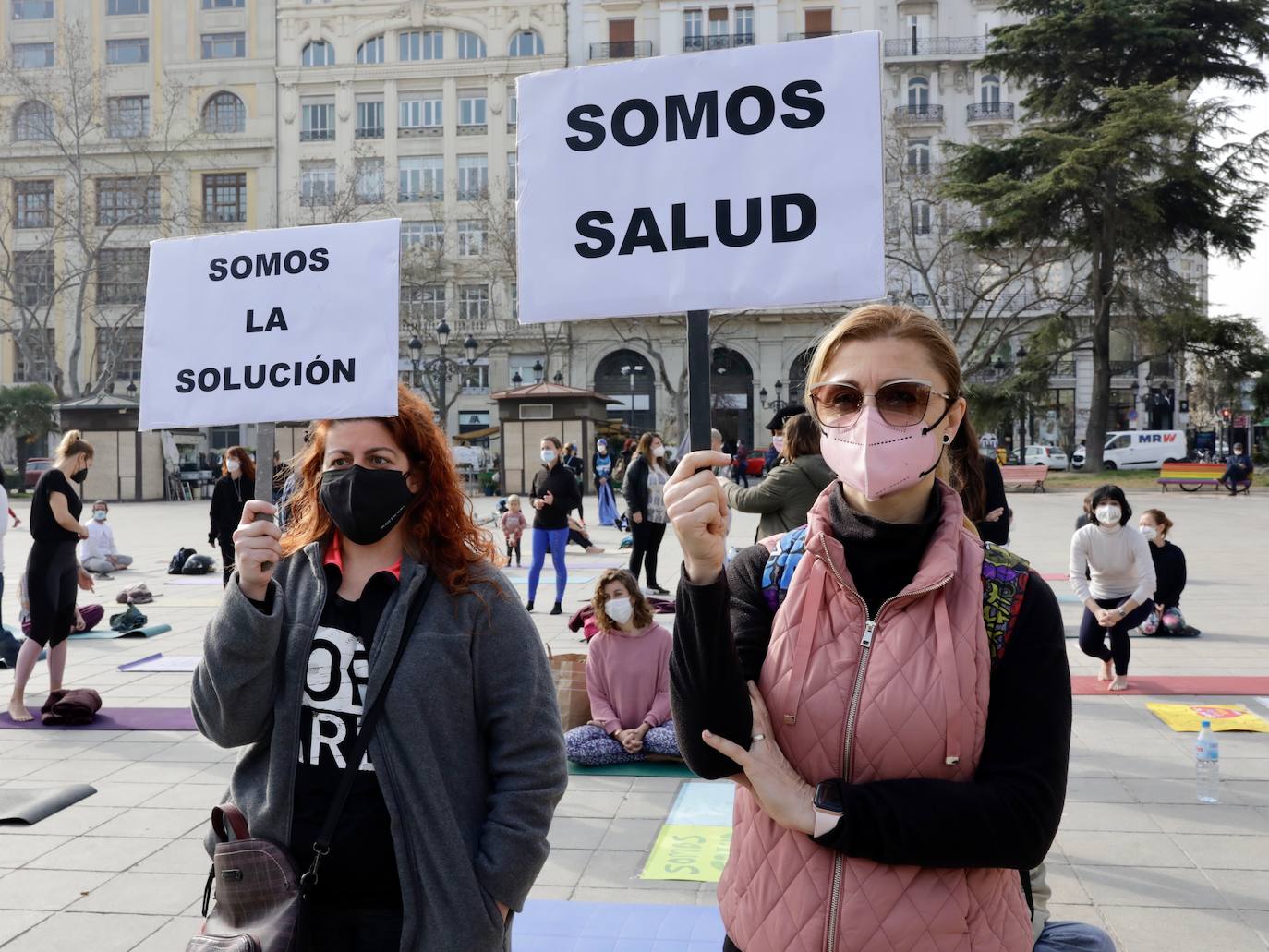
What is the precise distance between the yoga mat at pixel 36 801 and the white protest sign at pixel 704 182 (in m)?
4.37

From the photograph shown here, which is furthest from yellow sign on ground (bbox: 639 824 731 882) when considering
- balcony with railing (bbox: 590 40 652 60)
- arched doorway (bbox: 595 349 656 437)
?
balcony with railing (bbox: 590 40 652 60)

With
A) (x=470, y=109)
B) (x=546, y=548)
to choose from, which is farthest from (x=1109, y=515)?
(x=470, y=109)

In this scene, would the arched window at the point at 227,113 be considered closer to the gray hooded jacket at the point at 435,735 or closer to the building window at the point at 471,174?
the building window at the point at 471,174

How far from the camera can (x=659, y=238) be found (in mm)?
2533

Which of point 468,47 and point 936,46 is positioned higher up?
point 468,47

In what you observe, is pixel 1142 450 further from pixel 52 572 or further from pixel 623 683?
pixel 52 572

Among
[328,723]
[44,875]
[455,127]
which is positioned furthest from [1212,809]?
[455,127]

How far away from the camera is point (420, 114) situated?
2206 inches

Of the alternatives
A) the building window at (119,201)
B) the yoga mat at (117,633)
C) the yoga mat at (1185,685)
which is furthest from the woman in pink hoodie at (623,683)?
the building window at (119,201)

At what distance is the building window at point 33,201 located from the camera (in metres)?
54.7

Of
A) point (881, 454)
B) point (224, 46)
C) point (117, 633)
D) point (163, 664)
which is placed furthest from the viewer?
point (224, 46)

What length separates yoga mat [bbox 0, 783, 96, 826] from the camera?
5434 millimetres

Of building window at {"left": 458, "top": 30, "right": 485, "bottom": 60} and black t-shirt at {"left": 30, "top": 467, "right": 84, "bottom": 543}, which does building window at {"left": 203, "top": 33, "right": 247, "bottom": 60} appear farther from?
black t-shirt at {"left": 30, "top": 467, "right": 84, "bottom": 543}

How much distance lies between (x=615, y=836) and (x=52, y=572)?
4.39 metres
